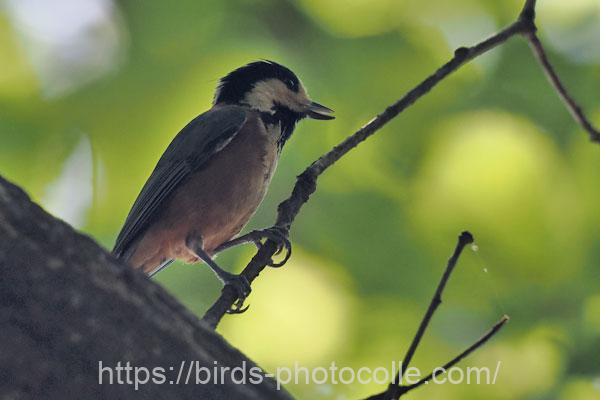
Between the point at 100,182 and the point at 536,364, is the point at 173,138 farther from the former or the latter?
the point at 536,364

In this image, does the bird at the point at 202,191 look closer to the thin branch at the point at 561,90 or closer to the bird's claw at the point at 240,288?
the bird's claw at the point at 240,288

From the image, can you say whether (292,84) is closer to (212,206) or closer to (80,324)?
(212,206)

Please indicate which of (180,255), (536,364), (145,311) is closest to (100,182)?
(180,255)

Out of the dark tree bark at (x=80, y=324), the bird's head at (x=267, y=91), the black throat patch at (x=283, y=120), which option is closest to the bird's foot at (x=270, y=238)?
the black throat patch at (x=283, y=120)

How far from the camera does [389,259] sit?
3602 millimetres

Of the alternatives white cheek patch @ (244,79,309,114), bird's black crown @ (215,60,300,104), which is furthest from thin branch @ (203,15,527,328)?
bird's black crown @ (215,60,300,104)

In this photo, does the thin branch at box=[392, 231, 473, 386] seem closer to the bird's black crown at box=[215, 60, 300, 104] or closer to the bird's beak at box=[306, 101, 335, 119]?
the bird's beak at box=[306, 101, 335, 119]

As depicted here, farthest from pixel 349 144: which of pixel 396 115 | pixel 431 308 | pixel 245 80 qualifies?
pixel 245 80

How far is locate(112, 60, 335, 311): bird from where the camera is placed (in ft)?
14.0

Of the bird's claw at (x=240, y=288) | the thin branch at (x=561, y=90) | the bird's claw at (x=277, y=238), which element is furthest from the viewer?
the bird's claw at (x=277, y=238)

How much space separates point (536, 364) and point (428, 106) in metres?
1.16

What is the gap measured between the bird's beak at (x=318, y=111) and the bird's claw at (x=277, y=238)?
2.15 feet

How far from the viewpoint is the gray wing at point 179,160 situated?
13.8 feet

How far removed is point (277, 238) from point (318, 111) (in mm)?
1410
